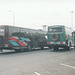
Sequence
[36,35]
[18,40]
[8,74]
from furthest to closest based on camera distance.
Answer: [36,35], [18,40], [8,74]

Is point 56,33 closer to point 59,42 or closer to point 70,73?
point 59,42

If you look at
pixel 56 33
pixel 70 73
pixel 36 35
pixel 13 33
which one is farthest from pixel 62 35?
pixel 70 73

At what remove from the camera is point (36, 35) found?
75.9 ft

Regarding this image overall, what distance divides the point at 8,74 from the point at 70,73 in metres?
2.81

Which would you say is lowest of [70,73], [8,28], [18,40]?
[70,73]

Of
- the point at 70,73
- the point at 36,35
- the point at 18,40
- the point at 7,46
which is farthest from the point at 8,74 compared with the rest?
the point at 36,35

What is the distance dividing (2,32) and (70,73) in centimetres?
1141

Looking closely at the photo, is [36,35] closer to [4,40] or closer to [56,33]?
[56,33]

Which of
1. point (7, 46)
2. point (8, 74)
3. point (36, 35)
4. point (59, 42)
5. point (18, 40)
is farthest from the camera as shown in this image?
point (36, 35)

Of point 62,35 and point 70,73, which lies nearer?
point 70,73

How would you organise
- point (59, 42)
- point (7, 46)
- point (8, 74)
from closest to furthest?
point (8, 74) < point (7, 46) < point (59, 42)

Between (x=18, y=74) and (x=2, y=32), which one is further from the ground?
(x=2, y=32)

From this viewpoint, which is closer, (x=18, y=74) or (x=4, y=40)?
(x=18, y=74)

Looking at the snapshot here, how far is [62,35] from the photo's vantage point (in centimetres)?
2002
